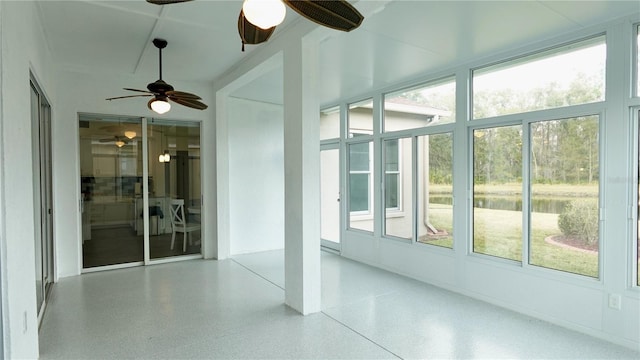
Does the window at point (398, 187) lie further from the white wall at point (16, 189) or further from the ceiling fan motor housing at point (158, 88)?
the white wall at point (16, 189)

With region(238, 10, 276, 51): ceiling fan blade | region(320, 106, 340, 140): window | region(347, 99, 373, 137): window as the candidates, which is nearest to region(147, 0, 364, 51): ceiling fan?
region(238, 10, 276, 51): ceiling fan blade

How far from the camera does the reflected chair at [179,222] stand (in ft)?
19.0

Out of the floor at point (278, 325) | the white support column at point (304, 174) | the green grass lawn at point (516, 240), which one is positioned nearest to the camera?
the floor at point (278, 325)

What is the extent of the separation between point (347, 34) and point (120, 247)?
4679mm

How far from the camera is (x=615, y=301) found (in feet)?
9.82

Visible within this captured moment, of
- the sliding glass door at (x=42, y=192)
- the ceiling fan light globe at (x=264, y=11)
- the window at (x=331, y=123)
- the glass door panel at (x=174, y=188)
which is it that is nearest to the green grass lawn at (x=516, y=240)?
the window at (x=331, y=123)

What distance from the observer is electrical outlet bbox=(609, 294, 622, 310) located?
2971mm

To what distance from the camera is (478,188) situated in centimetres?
419

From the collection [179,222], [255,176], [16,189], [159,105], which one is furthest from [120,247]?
[16,189]

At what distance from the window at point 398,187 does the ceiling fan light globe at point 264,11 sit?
12.5 ft

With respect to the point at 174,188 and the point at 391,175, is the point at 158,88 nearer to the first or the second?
the point at 174,188

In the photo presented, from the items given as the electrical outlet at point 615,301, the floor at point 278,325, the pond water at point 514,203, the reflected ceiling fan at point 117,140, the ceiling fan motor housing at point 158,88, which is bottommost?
the floor at point 278,325

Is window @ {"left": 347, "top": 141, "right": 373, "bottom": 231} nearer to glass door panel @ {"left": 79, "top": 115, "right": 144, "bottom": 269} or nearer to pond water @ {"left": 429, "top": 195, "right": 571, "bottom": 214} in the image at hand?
pond water @ {"left": 429, "top": 195, "right": 571, "bottom": 214}

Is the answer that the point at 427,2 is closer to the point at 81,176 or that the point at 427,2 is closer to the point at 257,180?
the point at 257,180
